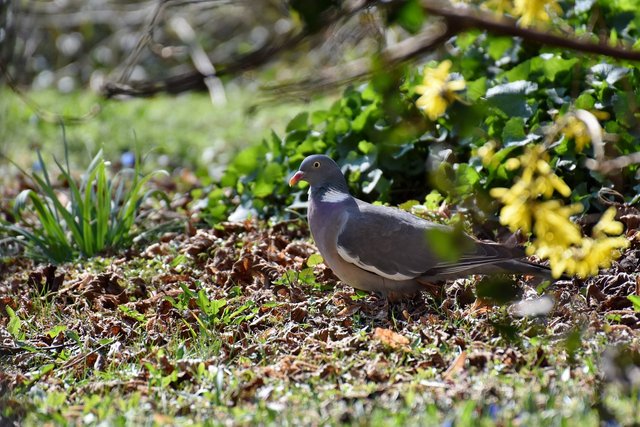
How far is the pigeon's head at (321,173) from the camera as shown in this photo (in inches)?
162

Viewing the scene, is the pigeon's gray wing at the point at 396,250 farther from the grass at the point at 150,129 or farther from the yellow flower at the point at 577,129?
the grass at the point at 150,129

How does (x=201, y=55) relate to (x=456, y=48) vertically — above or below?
below

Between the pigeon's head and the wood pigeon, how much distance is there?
0.55 ft

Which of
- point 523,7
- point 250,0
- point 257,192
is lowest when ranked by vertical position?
point 257,192

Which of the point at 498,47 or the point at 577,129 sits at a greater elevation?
the point at 577,129

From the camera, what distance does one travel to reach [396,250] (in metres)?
3.76

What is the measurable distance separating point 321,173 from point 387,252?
1.90 ft

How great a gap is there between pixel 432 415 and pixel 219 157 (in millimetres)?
4306

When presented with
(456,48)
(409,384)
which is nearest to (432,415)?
(409,384)

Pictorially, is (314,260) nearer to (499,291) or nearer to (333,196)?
(333,196)

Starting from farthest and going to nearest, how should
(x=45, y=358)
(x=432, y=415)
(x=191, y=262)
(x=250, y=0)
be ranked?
(x=191, y=262) < (x=45, y=358) < (x=432, y=415) < (x=250, y=0)

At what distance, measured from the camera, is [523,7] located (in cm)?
235

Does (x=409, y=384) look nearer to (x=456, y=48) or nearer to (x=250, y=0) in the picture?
(x=250, y=0)

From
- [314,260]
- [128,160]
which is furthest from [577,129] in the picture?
[128,160]
